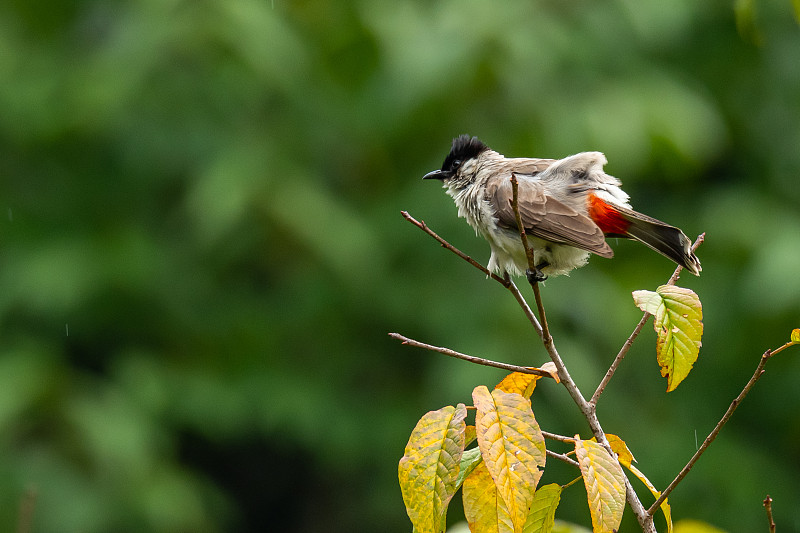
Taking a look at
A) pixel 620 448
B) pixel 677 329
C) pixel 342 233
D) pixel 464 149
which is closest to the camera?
pixel 677 329

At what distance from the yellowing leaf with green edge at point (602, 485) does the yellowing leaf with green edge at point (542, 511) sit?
0.12m

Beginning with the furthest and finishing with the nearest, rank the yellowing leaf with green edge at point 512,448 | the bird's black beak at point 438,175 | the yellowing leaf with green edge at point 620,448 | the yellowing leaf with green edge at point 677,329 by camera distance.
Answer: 1. the bird's black beak at point 438,175
2. the yellowing leaf with green edge at point 620,448
3. the yellowing leaf with green edge at point 677,329
4. the yellowing leaf with green edge at point 512,448

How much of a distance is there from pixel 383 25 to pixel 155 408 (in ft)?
9.50

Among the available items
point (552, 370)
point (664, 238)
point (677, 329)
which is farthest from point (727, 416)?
point (664, 238)

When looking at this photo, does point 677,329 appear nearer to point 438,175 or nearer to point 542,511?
point 542,511

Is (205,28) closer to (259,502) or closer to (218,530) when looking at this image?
(218,530)

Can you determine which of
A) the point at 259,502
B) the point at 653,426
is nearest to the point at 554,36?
the point at 653,426

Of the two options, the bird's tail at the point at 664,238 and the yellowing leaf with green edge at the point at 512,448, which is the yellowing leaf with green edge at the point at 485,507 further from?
the bird's tail at the point at 664,238

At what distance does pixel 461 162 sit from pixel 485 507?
1.84m

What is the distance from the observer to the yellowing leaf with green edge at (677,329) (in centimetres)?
166

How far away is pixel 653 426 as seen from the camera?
6297 mm

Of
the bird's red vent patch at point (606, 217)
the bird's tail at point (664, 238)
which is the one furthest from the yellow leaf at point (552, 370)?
the bird's red vent patch at point (606, 217)

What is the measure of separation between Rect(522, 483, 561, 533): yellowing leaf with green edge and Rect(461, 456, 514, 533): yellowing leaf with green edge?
0.39 ft

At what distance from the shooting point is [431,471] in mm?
1556
